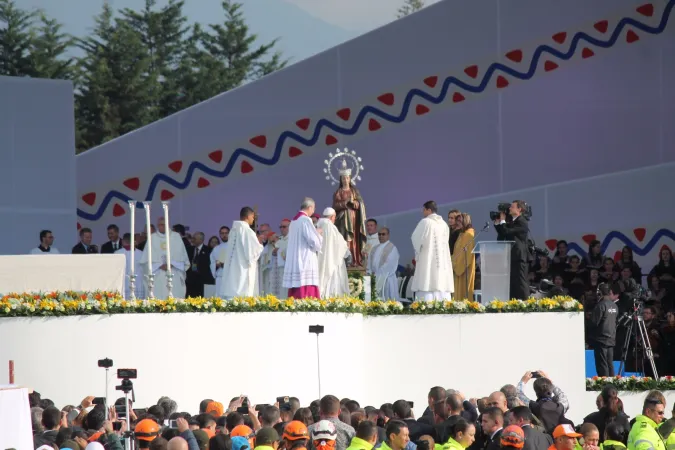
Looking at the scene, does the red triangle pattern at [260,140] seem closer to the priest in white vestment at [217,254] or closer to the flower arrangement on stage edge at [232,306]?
the priest in white vestment at [217,254]

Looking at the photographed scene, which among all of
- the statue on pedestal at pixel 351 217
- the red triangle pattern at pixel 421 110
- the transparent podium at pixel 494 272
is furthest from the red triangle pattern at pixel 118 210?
the transparent podium at pixel 494 272

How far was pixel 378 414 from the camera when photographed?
11.2m

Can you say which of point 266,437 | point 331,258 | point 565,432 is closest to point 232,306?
point 331,258

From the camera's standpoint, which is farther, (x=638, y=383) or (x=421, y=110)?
(x=421, y=110)

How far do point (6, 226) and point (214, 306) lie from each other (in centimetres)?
820

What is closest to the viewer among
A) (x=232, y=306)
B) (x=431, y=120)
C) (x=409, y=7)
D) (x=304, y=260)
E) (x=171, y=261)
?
(x=232, y=306)

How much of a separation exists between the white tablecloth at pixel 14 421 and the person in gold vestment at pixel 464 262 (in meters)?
9.95

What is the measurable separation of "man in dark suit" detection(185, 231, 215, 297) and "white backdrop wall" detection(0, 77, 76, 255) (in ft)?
7.88

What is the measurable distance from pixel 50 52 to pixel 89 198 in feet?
58.5

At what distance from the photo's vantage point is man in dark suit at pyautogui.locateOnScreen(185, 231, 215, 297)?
20938 mm

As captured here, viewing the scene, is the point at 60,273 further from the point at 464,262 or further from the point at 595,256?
the point at 595,256

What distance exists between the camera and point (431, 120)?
24.3 meters

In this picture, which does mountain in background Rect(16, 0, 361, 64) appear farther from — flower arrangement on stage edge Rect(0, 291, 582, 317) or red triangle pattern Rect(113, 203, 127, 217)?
flower arrangement on stage edge Rect(0, 291, 582, 317)

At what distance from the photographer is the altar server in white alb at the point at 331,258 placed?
17.6 m
